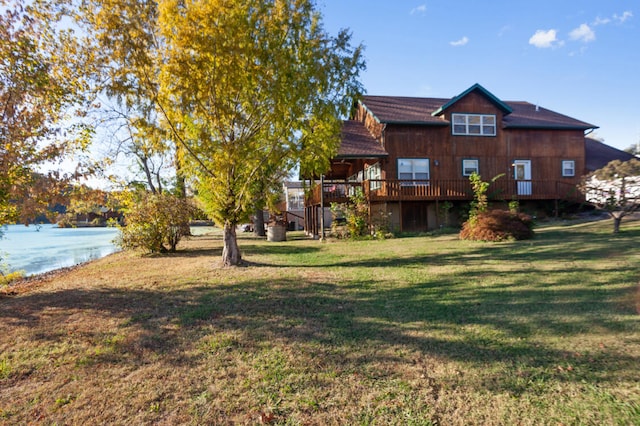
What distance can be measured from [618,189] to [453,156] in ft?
27.1

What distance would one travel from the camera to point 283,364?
370 centimetres

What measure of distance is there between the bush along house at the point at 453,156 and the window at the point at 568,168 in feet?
0.18

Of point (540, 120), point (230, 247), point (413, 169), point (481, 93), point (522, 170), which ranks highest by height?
point (481, 93)

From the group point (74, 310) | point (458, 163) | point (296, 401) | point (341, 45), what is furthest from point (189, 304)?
point (458, 163)

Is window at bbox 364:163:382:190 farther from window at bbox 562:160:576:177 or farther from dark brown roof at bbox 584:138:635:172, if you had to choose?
dark brown roof at bbox 584:138:635:172

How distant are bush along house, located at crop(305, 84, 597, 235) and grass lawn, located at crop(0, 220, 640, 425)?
11.3 m

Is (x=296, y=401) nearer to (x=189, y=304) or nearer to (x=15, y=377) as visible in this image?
(x=15, y=377)

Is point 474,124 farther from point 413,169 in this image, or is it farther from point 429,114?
point 413,169

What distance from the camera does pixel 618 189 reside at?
40.8 feet

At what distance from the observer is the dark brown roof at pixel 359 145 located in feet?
58.9

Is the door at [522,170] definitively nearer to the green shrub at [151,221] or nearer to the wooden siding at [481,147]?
the wooden siding at [481,147]

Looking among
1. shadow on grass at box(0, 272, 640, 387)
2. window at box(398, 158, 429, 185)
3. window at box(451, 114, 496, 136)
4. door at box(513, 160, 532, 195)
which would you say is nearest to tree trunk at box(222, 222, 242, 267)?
shadow on grass at box(0, 272, 640, 387)

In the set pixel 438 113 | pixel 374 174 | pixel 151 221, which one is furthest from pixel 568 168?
pixel 151 221

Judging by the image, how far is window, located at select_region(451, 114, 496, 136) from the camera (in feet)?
65.7
